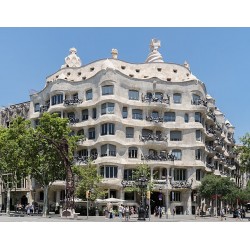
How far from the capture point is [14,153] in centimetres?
5362

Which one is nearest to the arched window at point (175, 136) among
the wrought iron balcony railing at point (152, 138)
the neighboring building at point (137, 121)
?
the neighboring building at point (137, 121)

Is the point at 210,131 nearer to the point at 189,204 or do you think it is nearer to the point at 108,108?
the point at 189,204

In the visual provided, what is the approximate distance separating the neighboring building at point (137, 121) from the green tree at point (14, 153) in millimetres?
9553

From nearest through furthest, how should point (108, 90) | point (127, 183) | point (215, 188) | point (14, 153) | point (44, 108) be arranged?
point (14, 153) → point (215, 188) → point (127, 183) → point (108, 90) → point (44, 108)

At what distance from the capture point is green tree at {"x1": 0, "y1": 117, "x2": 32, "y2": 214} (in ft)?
174

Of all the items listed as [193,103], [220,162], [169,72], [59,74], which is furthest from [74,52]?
[220,162]

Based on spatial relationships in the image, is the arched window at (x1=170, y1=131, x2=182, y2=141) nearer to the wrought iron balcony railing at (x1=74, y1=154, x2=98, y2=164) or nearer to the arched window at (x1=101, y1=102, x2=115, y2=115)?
the arched window at (x1=101, y1=102, x2=115, y2=115)

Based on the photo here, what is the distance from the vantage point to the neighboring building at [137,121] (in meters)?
62.9

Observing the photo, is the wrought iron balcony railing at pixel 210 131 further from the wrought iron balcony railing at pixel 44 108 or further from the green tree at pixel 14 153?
the green tree at pixel 14 153

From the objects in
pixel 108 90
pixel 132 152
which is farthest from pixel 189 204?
pixel 108 90

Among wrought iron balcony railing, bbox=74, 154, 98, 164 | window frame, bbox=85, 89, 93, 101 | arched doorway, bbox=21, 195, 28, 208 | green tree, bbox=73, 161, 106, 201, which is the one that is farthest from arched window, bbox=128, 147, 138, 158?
arched doorway, bbox=21, 195, 28, 208

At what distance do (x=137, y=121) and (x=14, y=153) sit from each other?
18661 millimetres
